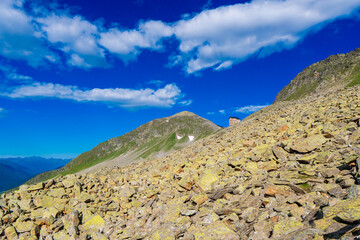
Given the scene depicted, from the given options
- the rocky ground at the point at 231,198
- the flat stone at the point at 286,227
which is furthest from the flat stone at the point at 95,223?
the flat stone at the point at 286,227

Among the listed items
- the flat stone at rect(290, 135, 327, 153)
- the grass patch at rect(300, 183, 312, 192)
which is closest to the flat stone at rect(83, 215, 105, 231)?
the grass patch at rect(300, 183, 312, 192)

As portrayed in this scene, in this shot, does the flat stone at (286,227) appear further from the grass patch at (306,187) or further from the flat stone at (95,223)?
the flat stone at (95,223)

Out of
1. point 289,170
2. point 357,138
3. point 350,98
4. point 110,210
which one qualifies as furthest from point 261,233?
point 350,98

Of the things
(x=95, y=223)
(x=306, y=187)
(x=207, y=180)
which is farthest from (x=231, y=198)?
(x=95, y=223)

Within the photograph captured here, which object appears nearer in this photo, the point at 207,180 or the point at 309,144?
the point at 309,144

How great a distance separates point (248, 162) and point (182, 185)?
6843 mm

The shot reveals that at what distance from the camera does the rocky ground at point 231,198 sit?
988cm

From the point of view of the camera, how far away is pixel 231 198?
14.0 metres

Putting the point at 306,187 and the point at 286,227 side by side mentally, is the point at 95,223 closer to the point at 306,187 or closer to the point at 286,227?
the point at 286,227

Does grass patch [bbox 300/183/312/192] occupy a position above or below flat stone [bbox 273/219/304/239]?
above

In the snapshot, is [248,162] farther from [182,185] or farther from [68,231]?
[68,231]

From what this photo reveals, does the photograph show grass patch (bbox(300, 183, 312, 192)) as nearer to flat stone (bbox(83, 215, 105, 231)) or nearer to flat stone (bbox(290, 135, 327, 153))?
flat stone (bbox(290, 135, 327, 153))

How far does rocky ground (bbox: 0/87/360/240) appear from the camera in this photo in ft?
32.4

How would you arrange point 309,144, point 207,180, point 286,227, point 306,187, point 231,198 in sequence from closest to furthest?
point 286,227 < point 306,187 < point 231,198 < point 309,144 < point 207,180
